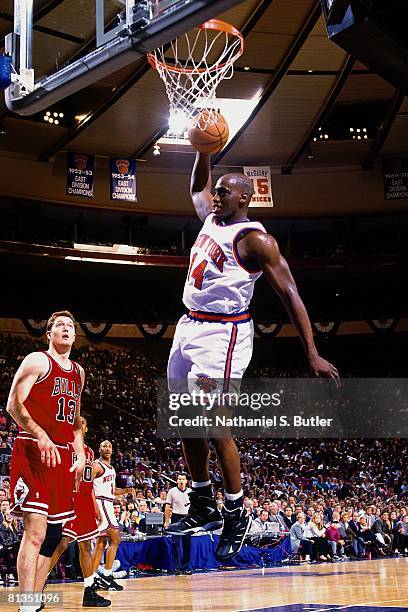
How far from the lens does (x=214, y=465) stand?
19.5 meters

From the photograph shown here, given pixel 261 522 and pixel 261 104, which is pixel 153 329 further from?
pixel 261 522

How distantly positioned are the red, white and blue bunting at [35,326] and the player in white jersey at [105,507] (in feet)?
55.1

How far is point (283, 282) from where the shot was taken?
3883 mm

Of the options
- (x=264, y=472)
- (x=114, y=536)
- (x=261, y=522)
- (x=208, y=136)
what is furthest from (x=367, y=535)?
(x=208, y=136)

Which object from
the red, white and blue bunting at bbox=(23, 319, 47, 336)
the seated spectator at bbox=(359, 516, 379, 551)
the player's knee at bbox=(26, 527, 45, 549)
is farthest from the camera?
the red, white and blue bunting at bbox=(23, 319, 47, 336)

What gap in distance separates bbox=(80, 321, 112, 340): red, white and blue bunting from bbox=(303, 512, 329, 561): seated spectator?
44.2 feet

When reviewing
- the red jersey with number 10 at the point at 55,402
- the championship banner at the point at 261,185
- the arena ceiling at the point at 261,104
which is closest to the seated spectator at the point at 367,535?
the championship banner at the point at 261,185

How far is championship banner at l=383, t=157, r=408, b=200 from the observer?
2770 cm

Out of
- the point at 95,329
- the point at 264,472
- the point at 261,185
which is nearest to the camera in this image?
the point at 264,472

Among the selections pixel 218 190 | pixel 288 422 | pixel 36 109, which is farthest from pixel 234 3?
pixel 288 422

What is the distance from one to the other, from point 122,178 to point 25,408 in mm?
21327

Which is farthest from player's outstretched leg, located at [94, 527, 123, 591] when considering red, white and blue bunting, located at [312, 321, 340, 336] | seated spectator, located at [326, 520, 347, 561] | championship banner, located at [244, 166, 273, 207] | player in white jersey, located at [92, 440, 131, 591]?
red, white and blue bunting, located at [312, 321, 340, 336]

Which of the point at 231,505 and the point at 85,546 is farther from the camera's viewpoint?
the point at 85,546

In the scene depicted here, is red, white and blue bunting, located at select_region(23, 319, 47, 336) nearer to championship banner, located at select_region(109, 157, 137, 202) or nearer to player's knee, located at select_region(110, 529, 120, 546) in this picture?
championship banner, located at select_region(109, 157, 137, 202)
